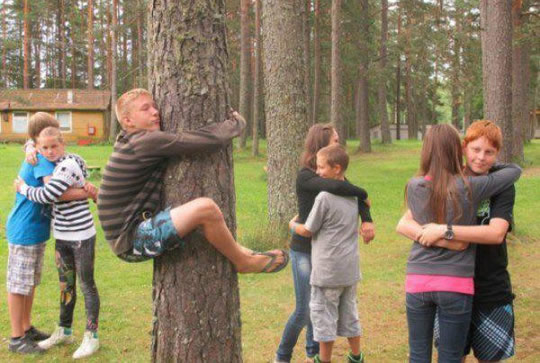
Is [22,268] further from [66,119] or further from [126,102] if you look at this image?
[66,119]

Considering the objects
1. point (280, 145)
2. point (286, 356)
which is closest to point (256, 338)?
point (286, 356)

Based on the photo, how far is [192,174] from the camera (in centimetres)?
291

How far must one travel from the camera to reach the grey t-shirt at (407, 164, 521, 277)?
3055mm

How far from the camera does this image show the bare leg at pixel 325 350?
13.3 feet

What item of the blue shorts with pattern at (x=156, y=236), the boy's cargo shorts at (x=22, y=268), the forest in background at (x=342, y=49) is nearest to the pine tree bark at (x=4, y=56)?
the forest in background at (x=342, y=49)

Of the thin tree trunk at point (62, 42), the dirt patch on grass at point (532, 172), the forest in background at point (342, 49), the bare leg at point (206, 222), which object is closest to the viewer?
the bare leg at point (206, 222)

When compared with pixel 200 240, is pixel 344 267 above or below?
below

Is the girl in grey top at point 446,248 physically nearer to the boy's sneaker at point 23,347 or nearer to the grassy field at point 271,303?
the grassy field at point 271,303

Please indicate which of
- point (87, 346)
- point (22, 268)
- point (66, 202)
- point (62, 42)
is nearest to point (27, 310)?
point (22, 268)

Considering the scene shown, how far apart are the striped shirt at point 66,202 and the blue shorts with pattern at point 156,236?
177 cm

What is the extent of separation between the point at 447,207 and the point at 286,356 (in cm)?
198

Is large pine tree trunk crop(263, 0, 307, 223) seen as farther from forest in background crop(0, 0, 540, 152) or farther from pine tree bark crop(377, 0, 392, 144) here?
pine tree bark crop(377, 0, 392, 144)

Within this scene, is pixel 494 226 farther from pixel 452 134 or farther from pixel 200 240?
pixel 200 240

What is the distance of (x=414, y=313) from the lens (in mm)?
3193
